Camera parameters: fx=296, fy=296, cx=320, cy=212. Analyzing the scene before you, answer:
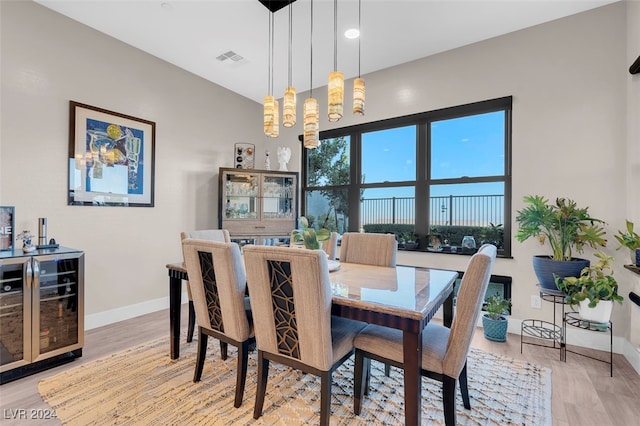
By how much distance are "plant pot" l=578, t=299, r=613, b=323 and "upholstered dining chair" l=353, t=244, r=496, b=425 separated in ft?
4.54

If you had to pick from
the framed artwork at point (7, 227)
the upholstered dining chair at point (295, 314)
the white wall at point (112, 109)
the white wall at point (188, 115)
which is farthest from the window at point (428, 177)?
the framed artwork at point (7, 227)

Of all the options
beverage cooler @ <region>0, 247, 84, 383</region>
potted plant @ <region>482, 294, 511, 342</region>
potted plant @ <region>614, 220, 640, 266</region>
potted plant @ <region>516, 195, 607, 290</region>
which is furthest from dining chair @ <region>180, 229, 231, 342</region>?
potted plant @ <region>614, 220, 640, 266</region>

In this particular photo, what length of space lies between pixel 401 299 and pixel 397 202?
8.26 ft

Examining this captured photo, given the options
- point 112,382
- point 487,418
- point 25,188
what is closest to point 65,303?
point 112,382

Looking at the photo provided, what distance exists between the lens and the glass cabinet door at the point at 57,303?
7.67 feet

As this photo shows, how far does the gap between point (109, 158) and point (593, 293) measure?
468cm

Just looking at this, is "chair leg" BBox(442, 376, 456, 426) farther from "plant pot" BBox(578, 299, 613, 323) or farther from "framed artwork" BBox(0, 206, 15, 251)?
"framed artwork" BBox(0, 206, 15, 251)

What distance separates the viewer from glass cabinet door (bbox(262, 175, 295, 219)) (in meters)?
4.41

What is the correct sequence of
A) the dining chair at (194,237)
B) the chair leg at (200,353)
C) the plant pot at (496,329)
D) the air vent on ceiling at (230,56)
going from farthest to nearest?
1. the air vent on ceiling at (230,56)
2. the plant pot at (496,329)
3. the dining chair at (194,237)
4. the chair leg at (200,353)

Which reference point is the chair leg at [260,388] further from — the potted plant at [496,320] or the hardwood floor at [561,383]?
the potted plant at [496,320]

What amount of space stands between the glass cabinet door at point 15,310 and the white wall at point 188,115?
669 millimetres

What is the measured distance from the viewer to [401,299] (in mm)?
1559

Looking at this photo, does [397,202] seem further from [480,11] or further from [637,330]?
[637,330]

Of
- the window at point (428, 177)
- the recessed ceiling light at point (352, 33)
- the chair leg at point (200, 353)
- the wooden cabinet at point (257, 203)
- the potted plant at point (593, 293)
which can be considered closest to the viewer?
the chair leg at point (200, 353)
